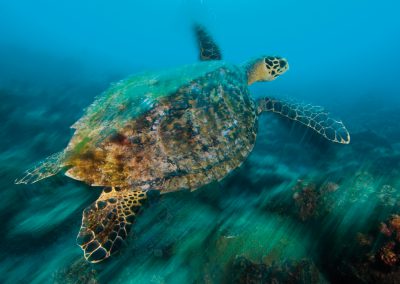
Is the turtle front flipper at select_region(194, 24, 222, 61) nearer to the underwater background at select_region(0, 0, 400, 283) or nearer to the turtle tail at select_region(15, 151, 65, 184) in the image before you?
the underwater background at select_region(0, 0, 400, 283)

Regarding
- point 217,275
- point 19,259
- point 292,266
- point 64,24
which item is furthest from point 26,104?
point 64,24

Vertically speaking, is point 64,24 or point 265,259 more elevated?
point 64,24

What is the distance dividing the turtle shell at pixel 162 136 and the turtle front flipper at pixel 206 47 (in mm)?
3174

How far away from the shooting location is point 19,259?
2.57m

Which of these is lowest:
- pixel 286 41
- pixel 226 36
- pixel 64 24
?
pixel 286 41

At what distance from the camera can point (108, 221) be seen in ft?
8.11

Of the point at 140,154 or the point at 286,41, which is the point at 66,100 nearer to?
the point at 140,154

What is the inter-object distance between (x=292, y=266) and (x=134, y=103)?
93.1 inches

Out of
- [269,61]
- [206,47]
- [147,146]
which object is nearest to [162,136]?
[147,146]

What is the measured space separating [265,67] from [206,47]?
6.13 feet

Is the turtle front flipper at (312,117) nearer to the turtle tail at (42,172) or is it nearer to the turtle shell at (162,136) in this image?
the turtle shell at (162,136)

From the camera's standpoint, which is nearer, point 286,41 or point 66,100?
point 66,100

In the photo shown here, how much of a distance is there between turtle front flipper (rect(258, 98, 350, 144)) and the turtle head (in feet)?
2.85

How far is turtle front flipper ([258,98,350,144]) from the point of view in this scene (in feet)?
13.8
